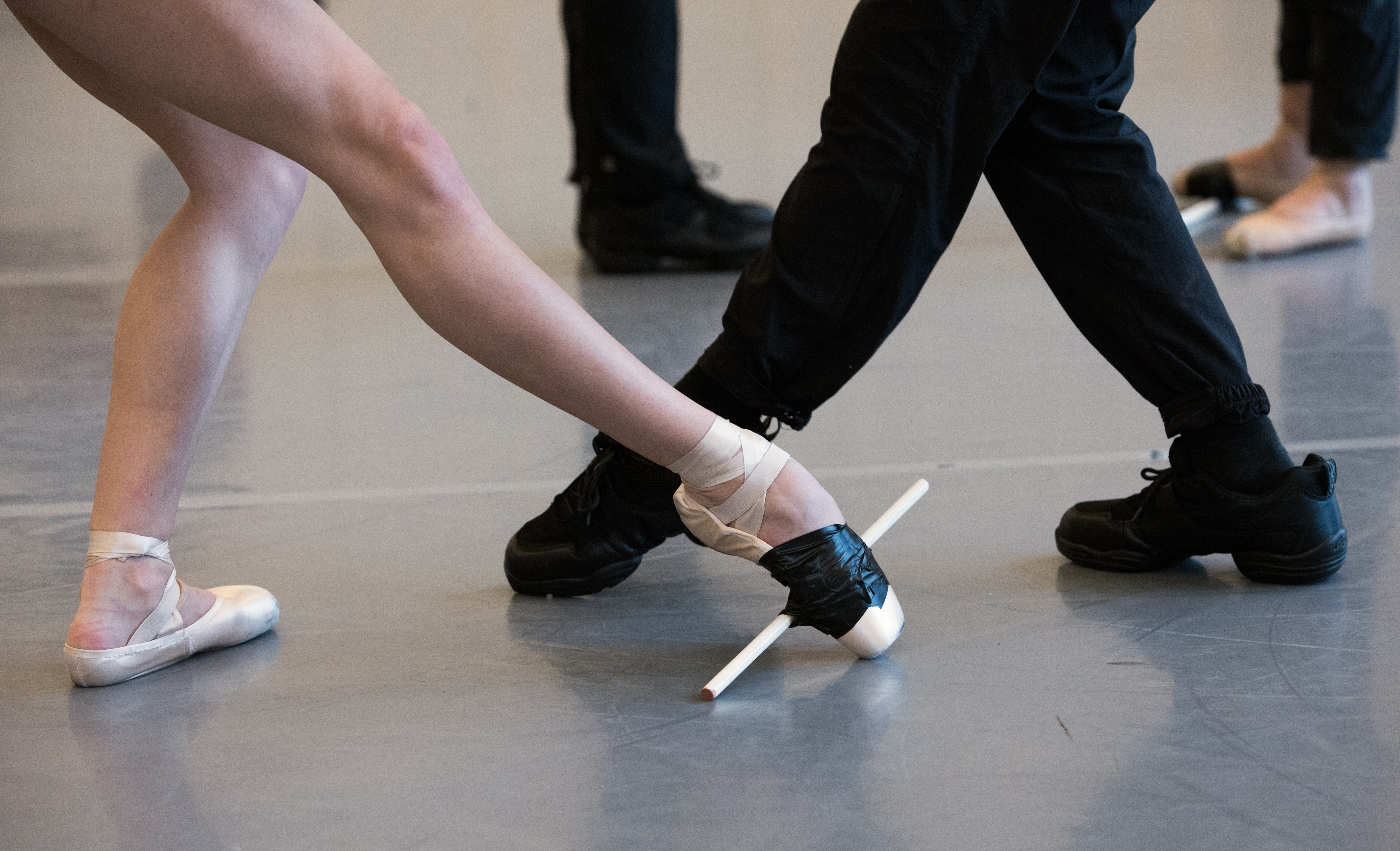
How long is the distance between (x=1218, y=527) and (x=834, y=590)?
39 cm

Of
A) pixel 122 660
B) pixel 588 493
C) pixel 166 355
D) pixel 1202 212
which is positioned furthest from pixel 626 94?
pixel 122 660

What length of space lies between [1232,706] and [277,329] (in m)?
1.90

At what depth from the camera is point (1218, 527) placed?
126 cm

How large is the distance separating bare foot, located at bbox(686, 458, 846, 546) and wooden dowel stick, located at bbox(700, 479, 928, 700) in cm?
7

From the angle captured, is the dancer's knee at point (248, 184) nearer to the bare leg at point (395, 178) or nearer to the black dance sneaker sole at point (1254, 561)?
the bare leg at point (395, 178)

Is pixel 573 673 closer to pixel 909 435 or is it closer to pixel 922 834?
pixel 922 834

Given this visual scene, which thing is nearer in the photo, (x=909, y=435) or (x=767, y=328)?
(x=767, y=328)

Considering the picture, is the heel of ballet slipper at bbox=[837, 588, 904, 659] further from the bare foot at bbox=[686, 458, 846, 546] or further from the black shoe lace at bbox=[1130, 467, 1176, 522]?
the black shoe lace at bbox=[1130, 467, 1176, 522]

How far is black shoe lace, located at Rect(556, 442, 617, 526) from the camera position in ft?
4.26

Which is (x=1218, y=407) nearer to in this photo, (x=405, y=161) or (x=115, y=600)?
(x=405, y=161)

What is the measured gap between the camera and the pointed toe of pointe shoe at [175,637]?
1133mm

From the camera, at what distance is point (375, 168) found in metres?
0.96

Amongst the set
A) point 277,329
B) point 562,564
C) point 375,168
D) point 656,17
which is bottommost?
point 277,329

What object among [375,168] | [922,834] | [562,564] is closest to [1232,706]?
[922,834]
